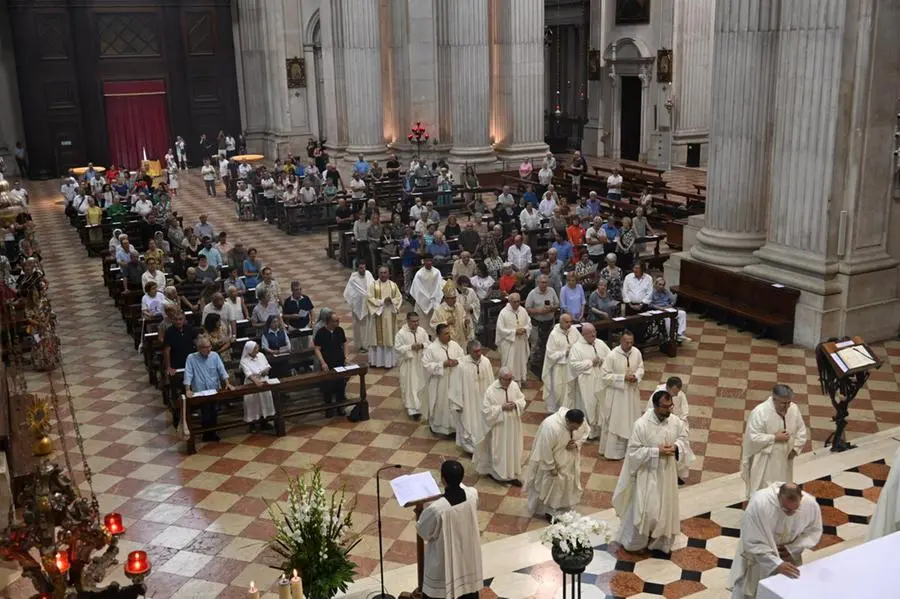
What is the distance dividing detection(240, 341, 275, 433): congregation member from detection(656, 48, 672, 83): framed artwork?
75.3 feet

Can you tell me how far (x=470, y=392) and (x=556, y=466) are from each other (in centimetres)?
199

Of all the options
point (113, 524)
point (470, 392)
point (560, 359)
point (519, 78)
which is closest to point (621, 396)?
point (560, 359)

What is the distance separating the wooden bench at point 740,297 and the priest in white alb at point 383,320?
17.0 feet

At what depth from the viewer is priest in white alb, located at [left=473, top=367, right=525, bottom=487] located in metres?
9.54

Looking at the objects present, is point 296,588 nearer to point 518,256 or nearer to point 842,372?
point 842,372

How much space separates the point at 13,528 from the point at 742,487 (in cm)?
672

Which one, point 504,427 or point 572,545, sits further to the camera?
point 504,427

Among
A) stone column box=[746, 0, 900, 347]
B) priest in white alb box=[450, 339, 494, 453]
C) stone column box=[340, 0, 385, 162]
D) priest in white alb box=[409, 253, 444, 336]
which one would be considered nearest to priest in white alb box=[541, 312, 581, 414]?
priest in white alb box=[450, 339, 494, 453]

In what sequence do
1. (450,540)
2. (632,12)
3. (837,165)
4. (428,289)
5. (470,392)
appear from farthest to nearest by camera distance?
(632,12)
(428,289)
(837,165)
(470,392)
(450,540)

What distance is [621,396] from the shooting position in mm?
10305

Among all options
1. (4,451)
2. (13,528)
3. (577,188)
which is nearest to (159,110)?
(577,188)

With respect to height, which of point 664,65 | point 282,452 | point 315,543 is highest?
point 664,65

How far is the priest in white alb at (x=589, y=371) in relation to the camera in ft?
35.4

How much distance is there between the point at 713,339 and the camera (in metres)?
14.3
